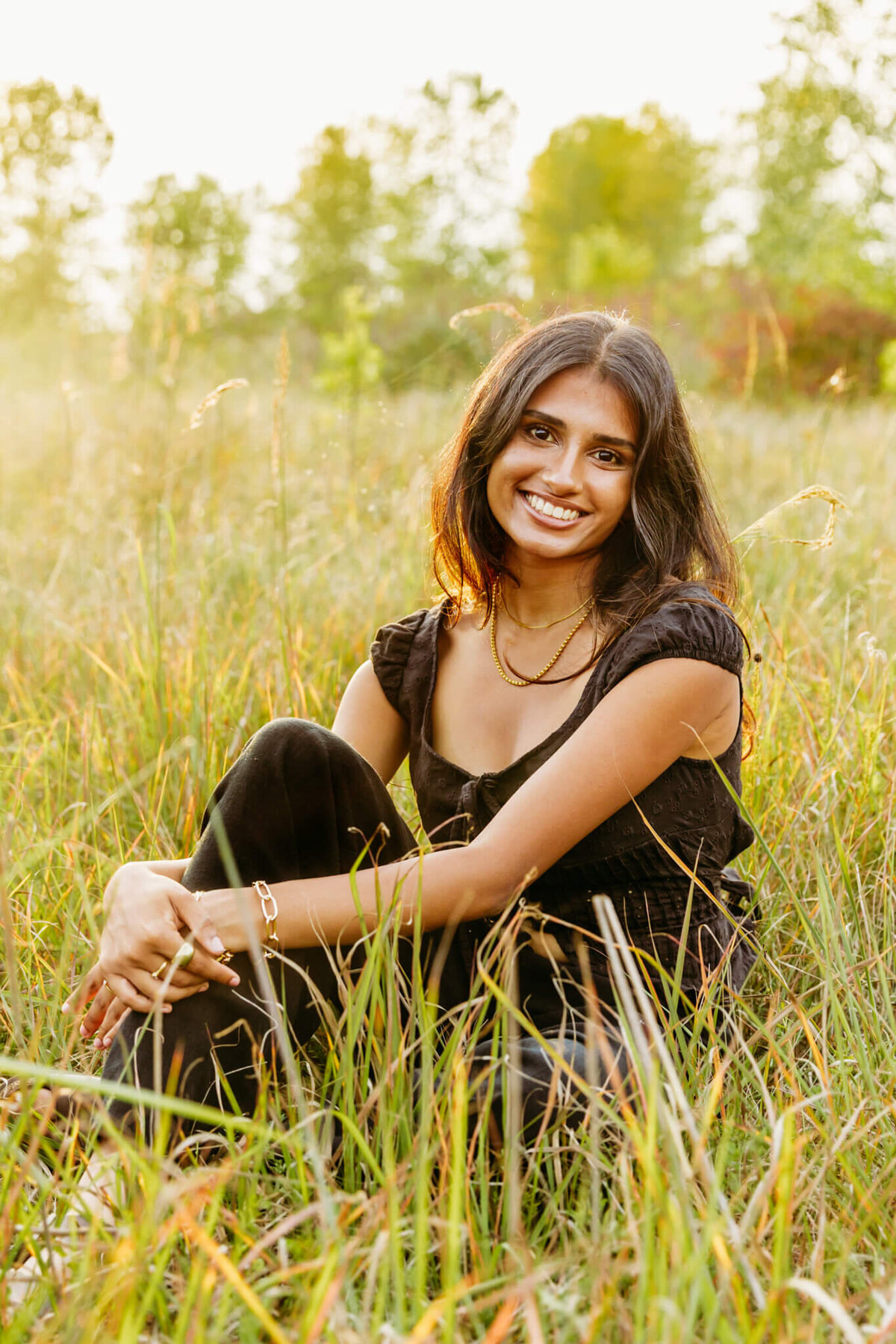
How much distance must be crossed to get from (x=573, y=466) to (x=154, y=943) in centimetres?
105

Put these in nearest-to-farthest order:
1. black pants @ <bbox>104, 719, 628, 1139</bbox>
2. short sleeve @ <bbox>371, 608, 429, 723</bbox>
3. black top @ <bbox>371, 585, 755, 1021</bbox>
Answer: black pants @ <bbox>104, 719, 628, 1139</bbox> < black top @ <bbox>371, 585, 755, 1021</bbox> < short sleeve @ <bbox>371, 608, 429, 723</bbox>

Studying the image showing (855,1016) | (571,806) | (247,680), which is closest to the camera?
(855,1016)

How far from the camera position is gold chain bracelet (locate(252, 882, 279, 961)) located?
1.64 meters

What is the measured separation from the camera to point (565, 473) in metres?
1.93

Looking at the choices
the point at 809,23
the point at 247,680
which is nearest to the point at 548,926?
the point at 247,680

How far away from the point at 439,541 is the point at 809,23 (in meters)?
22.4

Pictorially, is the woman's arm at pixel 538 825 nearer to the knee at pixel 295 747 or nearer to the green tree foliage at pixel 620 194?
the knee at pixel 295 747

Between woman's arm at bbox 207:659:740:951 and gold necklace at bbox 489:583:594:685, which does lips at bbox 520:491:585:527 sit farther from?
woman's arm at bbox 207:659:740:951

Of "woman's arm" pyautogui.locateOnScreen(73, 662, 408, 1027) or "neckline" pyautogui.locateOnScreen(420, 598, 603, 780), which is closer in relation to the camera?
"woman's arm" pyautogui.locateOnScreen(73, 662, 408, 1027)

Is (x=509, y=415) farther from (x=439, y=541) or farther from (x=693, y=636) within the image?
(x=693, y=636)

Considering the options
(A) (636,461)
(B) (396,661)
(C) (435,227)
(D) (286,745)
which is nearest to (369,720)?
Result: (B) (396,661)

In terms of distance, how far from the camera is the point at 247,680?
2.71 metres

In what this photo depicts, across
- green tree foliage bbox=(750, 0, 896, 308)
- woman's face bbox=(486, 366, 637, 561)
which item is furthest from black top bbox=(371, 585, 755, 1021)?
A: green tree foliage bbox=(750, 0, 896, 308)

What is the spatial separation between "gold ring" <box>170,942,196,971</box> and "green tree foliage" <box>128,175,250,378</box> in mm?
2056
